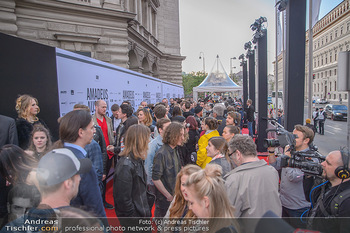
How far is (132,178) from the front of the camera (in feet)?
7.95

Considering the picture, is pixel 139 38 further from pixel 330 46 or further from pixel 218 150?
pixel 330 46

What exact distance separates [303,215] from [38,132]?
12.5 ft

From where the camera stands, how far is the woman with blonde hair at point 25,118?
3.68 metres

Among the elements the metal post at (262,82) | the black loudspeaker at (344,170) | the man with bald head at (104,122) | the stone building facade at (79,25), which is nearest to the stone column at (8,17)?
the stone building facade at (79,25)

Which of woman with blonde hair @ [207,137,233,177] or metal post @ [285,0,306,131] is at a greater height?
metal post @ [285,0,306,131]

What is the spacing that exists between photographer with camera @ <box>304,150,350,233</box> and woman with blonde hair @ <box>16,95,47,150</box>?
4107 millimetres

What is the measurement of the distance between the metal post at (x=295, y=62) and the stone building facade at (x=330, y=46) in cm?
4251

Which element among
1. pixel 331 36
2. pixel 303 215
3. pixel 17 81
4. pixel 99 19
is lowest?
pixel 303 215

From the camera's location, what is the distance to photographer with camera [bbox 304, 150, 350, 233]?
1953 mm

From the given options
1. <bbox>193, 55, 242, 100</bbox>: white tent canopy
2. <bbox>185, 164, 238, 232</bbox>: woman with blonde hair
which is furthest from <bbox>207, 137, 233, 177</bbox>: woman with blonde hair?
<bbox>193, 55, 242, 100</bbox>: white tent canopy

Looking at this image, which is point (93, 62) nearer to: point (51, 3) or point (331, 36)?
point (51, 3)

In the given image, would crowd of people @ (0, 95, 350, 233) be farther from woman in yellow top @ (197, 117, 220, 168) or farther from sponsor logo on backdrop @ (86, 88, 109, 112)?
sponsor logo on backdrop @ (86, 88, 109, 112)

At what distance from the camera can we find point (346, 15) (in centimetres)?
4325

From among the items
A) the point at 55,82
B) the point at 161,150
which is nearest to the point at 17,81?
the point at 55,82
